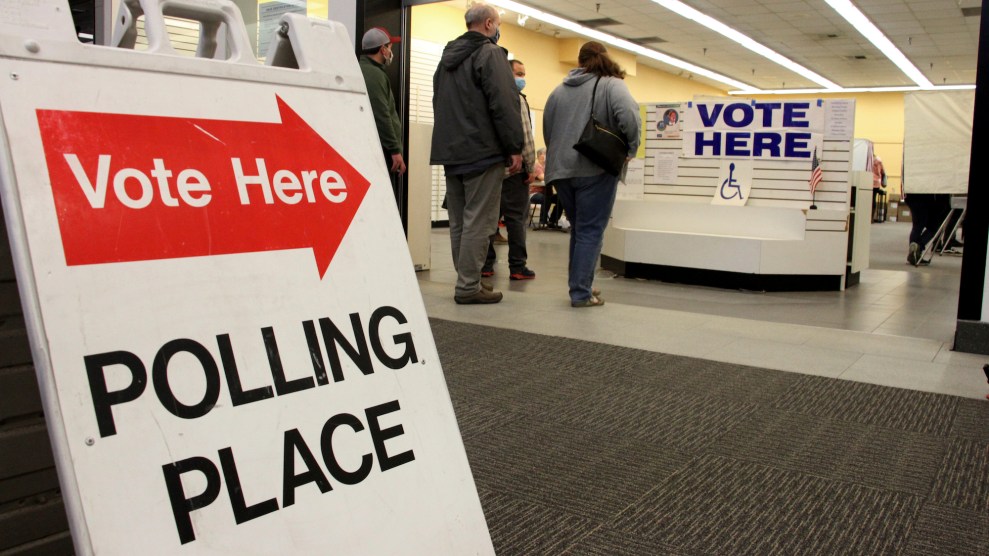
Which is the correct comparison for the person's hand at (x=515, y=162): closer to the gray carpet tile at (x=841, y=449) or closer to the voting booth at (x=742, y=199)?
the gray carpet tile at (x=841, y=449)

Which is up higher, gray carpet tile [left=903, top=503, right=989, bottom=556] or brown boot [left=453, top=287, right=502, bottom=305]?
brown boot [left=453, top=287, right=502, bottom=305]

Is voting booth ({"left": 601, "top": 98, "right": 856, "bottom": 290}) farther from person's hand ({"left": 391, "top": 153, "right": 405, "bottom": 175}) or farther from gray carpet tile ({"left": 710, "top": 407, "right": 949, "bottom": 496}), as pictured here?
gray carpet tile ({"left": 710, "top": 407, "right": 949, "bottom": 496})

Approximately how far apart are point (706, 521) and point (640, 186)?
15.6ft

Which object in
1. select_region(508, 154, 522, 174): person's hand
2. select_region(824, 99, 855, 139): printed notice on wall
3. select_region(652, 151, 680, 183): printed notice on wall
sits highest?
select_region(824, 99, 855, 139): printed notice on wall

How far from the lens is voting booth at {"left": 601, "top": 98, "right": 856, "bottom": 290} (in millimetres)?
5480

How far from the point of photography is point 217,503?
3.18 feet

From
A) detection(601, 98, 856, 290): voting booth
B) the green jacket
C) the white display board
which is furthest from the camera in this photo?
the white display board

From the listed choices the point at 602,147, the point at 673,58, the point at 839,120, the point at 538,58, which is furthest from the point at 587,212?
the point at 673,58

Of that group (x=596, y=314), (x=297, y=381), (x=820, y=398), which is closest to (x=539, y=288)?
(x=596, y=314)

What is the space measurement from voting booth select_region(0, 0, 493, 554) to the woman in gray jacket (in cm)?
287

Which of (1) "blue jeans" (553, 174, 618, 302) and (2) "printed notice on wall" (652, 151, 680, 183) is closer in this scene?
(1) "blue jeans" (553, 174, 618, 302)

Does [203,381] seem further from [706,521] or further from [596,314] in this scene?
[596,314]

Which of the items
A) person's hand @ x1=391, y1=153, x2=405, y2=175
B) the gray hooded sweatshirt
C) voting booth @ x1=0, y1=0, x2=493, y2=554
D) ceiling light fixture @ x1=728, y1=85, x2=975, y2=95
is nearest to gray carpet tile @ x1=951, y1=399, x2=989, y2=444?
voting booth @ x1=0, y1=0, x2=493, y2=554

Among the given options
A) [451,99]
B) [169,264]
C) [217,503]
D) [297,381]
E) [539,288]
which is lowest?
[539,288]
